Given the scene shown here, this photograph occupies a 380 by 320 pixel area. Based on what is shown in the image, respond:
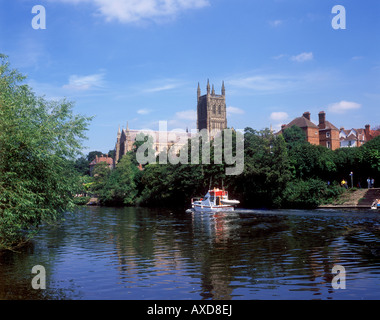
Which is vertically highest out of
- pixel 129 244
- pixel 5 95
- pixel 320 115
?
pixel 320 115

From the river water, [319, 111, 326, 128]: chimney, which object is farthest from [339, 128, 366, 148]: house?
the river water

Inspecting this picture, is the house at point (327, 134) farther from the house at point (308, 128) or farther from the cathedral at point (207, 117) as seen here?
the cathedral at point (207, 117)

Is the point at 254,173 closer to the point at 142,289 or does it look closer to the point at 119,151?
the point at 142,289

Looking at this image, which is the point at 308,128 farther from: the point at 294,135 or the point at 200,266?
the point at 200,266

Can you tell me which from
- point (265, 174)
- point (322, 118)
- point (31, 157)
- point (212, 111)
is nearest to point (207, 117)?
→ point (212, 111)

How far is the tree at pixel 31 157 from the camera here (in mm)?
19266

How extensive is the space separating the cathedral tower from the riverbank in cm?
10800

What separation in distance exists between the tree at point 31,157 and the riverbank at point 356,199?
46.2 metres

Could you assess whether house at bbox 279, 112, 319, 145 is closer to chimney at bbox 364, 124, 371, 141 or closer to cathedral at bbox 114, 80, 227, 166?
chimney at bbox 364, 124, 371, 141

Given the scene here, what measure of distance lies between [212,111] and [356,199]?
115 metres

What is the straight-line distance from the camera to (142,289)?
14.2 meters

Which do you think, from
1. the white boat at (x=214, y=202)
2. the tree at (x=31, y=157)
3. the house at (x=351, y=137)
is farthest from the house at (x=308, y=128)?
the tree at (x=31, y=157)
